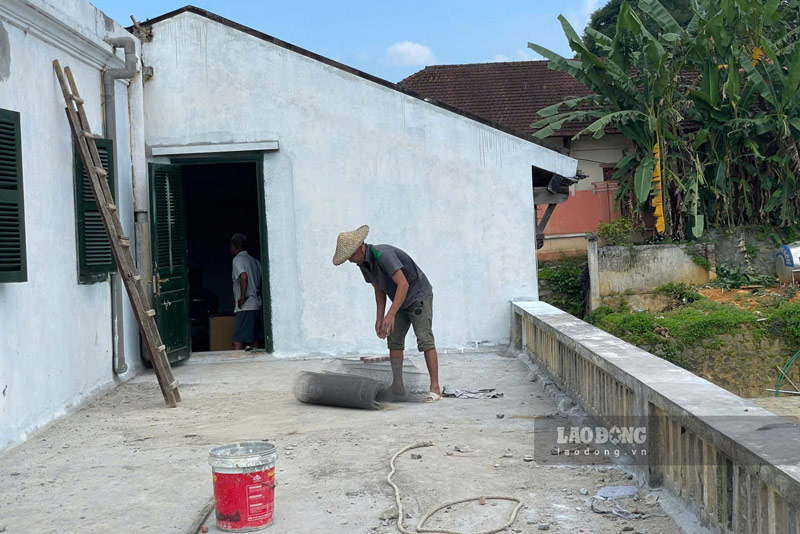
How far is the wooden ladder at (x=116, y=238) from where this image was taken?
324 inches

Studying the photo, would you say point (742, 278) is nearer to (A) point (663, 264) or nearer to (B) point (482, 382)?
(A) point (663, 264)

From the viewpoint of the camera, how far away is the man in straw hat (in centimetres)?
768

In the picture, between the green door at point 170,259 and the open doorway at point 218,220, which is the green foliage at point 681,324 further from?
the green door at point 170,259

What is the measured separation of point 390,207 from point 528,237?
185 cm

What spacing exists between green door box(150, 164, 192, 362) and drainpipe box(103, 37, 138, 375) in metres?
0.80

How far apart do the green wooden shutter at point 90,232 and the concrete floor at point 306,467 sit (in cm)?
131

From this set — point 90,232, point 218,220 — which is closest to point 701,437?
point 90,232

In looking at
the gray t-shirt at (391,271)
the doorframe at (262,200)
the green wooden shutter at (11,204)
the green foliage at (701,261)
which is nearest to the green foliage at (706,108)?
the green foliage at (701,261)

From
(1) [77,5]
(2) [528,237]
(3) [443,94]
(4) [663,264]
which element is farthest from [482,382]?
(3) [443,94]

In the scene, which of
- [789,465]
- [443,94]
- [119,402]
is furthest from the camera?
[443,94]

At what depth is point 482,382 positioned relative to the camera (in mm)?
9078

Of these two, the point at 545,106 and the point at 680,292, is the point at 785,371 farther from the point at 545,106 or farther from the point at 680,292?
the point at 545,106

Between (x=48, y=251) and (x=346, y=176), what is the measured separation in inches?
173

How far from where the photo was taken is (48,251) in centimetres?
771
